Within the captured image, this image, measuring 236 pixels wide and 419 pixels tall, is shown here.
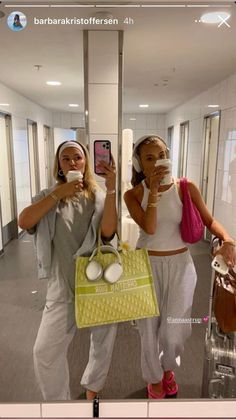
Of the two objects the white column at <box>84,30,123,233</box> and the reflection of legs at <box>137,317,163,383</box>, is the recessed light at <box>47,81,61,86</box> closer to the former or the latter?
the white column at <box>84,30,123,233</box>

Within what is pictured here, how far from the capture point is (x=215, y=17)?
807 millimetres

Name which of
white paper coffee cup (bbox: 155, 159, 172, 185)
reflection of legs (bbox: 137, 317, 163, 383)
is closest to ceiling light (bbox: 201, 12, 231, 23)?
white paper coffee cup (bbox: 155, 159, 172, 185)

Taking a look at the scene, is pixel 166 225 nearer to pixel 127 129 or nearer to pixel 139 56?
pixel 127 129

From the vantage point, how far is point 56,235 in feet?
2.98

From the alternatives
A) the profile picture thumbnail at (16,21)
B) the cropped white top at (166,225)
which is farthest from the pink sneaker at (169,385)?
the profile picture thumbnail at (16,21)

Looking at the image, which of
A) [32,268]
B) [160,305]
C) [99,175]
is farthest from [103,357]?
[99,175]

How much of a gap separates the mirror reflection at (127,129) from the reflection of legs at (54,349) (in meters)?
0.03

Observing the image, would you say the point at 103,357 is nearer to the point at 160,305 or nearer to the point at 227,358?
the point at 160,305

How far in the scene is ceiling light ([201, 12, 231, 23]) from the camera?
0.80m

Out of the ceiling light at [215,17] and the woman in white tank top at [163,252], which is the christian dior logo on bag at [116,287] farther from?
the ceiling light at [215,17]

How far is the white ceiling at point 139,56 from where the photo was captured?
0.81 metres

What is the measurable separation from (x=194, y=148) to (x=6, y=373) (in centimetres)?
115

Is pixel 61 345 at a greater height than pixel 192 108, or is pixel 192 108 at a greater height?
pixel 192 108

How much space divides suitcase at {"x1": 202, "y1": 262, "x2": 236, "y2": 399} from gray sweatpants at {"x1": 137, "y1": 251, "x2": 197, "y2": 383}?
0.09m
